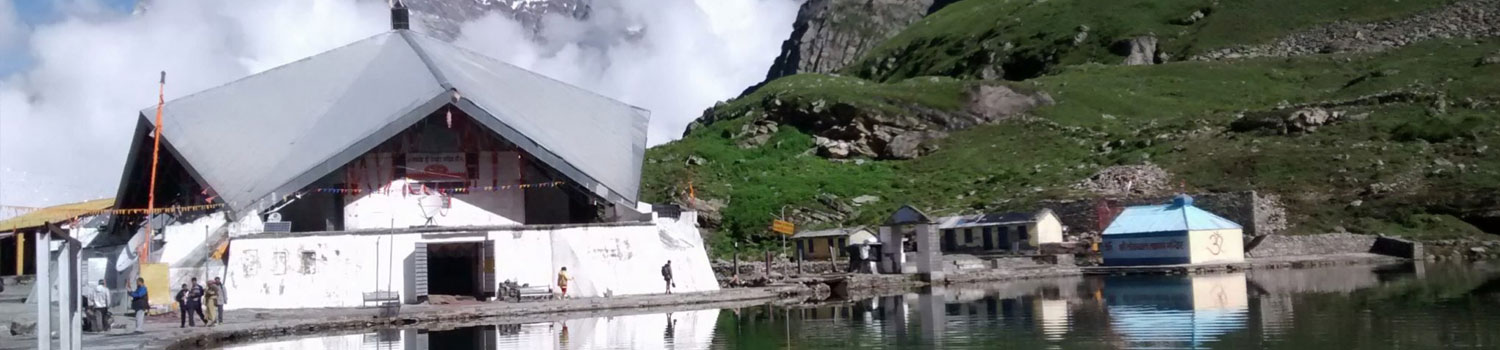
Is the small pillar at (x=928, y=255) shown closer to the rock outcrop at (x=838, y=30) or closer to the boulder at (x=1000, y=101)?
the boulder at (x=1000, y=101)

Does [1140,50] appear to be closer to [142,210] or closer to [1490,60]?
[1490,60]

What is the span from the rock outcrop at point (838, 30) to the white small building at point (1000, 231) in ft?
363

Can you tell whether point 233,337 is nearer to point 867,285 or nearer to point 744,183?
point 867,285

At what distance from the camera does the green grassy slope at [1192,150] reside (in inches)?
2434

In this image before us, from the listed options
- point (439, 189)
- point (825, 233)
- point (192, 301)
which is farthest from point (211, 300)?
point (825, 233)

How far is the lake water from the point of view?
841 inches

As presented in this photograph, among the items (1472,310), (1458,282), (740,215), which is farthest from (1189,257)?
(1472,310)

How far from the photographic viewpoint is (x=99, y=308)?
2811 cm

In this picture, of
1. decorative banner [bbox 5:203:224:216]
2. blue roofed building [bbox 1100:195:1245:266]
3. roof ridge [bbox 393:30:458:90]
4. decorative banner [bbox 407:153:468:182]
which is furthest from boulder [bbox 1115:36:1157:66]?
decorative banner [bbox 5:203:224:216]

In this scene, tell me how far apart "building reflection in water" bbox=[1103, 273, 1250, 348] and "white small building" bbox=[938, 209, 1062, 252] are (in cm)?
1380

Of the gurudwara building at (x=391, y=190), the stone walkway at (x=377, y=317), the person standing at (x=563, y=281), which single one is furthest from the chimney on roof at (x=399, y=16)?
the stone walkway at (x=377, y=317)

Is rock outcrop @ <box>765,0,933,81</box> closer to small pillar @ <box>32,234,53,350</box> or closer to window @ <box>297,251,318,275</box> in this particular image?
window @ <box>297,251,318,275</box>

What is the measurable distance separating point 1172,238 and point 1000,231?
875cm

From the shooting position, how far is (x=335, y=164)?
38094 millimetres
